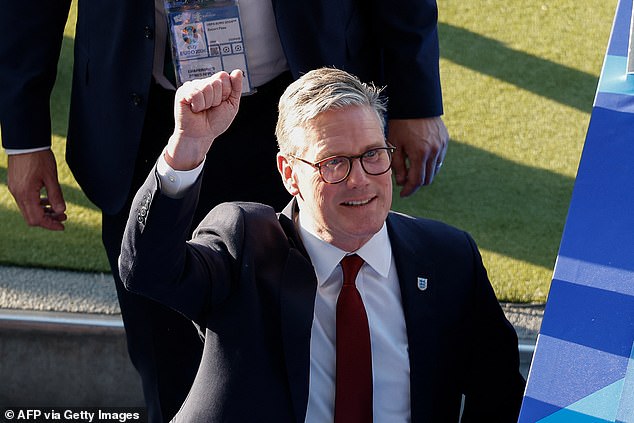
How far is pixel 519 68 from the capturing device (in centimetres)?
507

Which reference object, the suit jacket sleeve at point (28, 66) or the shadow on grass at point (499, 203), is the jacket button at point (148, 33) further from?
the shadow on grass at point (499, 203)

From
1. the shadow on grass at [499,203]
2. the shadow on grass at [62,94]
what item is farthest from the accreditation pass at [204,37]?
the shadow on grass at [62,94]

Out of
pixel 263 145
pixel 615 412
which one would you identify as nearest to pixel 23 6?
Answer: pixel 263 145

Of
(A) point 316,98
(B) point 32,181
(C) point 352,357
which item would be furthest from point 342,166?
(B) point 32,181

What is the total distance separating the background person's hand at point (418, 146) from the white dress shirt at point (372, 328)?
44cm

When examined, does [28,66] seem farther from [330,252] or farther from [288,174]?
[330,252]

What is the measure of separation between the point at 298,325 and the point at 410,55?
787mm

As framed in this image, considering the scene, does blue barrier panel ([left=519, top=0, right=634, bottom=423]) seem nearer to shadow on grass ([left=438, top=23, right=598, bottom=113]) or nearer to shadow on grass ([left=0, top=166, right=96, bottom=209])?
shadow on grass ([left=0, top=166, right=96, bottom=209])

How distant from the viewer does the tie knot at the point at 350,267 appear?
209cm

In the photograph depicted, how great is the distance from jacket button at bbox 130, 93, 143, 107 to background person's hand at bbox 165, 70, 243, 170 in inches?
22.3

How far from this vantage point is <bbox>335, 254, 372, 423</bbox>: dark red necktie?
2070 mm

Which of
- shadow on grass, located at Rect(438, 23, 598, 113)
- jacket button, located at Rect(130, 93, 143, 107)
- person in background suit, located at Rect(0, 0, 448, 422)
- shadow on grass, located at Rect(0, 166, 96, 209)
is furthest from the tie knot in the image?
shadow on grass, located at Rect(438, 23, 598, 113)

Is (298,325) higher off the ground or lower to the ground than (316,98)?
lower

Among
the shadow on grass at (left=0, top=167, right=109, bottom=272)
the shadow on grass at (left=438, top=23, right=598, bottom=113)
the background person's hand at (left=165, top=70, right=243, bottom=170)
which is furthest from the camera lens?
the shadow on grass at (left=438, top=23, right=598, bottom=113)
